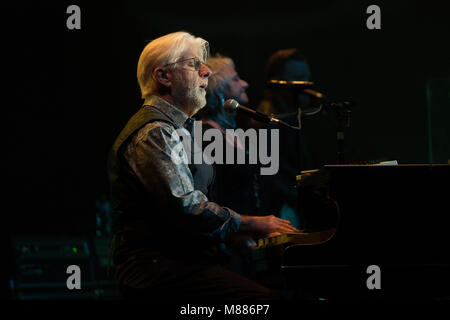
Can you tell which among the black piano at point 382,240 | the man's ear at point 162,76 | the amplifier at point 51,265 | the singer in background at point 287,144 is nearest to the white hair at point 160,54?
the man's ear at point 162,76

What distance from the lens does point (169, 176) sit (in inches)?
86.7

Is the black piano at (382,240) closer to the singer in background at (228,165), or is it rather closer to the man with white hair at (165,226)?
the man with white hair at (165,226)

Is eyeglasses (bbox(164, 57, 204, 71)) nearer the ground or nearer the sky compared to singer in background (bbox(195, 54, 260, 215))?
nearer the sky

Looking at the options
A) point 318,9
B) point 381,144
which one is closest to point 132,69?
point 318,9

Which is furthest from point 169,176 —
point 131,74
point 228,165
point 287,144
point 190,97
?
point 131,74

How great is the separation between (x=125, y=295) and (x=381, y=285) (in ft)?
3.49

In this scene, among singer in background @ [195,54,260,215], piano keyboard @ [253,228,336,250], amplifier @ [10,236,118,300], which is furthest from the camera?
amplifier @ [10,236,118,300]

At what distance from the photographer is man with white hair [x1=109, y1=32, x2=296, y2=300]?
2.22m

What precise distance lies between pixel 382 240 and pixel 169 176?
3.01 ft

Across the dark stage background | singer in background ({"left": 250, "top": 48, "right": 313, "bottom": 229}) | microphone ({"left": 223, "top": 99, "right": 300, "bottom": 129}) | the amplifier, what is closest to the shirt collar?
microphone ({"left": 223, "top": 99, "right": 300, "bottom": 129})

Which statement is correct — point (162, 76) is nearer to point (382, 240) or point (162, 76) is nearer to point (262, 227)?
point (262, 227)

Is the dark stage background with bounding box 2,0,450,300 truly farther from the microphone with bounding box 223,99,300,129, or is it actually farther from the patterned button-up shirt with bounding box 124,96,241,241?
the patterned button-up shirt with bounding box 124,96,241,241

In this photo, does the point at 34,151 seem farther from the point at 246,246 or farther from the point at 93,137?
the point at 246,246

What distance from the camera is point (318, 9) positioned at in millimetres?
5383
